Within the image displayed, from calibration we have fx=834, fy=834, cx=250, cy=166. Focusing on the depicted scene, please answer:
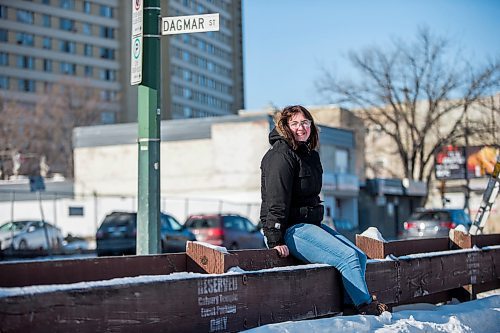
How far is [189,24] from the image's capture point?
793cm

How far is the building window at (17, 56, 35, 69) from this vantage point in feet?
320

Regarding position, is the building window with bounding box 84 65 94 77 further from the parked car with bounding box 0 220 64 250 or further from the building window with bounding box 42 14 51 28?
the parked car with bounding box 0 220 64 250

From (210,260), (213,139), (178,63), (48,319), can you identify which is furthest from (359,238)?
(178,63)

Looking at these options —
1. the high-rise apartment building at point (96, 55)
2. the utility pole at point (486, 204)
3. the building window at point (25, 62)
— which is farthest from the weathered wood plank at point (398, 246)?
the building window at point (25, 62)

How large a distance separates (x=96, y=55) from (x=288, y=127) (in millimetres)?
101494

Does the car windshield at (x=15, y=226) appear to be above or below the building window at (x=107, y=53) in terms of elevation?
below

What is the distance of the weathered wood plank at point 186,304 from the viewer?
142 inches

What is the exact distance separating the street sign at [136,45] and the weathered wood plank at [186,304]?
295 cm

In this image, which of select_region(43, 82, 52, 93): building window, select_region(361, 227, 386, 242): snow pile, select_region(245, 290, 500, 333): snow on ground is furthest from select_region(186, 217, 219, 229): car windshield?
select_region(43, 82, 52, 93): building window

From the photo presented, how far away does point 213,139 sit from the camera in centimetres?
4678

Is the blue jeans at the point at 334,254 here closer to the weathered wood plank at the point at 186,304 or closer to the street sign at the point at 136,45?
the weathered wood plank at the point at 186,304

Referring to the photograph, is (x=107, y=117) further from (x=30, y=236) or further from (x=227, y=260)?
(x=227, y=260)

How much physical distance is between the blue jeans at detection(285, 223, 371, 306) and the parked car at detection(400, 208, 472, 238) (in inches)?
952

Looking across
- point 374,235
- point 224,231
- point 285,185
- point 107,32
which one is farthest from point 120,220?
point 107,32
